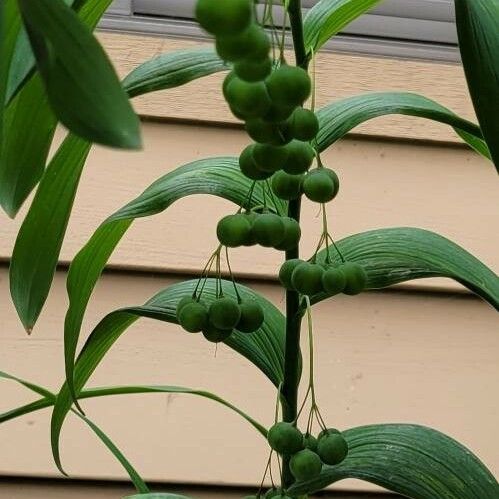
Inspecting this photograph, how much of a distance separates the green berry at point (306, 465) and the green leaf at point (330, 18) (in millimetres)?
233

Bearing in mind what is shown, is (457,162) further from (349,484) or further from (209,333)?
(209,333)

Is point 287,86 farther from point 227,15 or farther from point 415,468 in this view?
point 415,468

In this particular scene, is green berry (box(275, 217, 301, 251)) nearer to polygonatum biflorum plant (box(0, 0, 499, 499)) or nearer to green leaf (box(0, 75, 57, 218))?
polygonatum biflorum plant (box(0, 0, 499, 499))

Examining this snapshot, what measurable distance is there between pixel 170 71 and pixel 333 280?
164 mm

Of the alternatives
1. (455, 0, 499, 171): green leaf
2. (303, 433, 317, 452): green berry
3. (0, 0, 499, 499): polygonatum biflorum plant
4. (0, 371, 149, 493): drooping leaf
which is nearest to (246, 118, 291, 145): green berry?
(0, 0, 499, 499): polygonatum biflorum plant

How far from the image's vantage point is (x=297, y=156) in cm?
37

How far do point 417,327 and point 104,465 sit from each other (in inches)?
16.5

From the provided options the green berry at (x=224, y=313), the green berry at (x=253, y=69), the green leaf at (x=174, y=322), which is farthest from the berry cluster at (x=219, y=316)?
the green berry at (x=253, y=69)

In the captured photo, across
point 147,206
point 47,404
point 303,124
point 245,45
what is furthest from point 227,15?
point 47,404

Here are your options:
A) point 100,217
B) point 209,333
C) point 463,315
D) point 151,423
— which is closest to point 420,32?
point 463,315

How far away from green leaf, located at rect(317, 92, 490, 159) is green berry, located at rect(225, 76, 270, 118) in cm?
25

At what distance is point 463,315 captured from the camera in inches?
48.5

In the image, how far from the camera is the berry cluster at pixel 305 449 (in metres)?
0.48

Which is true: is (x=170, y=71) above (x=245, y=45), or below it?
above
